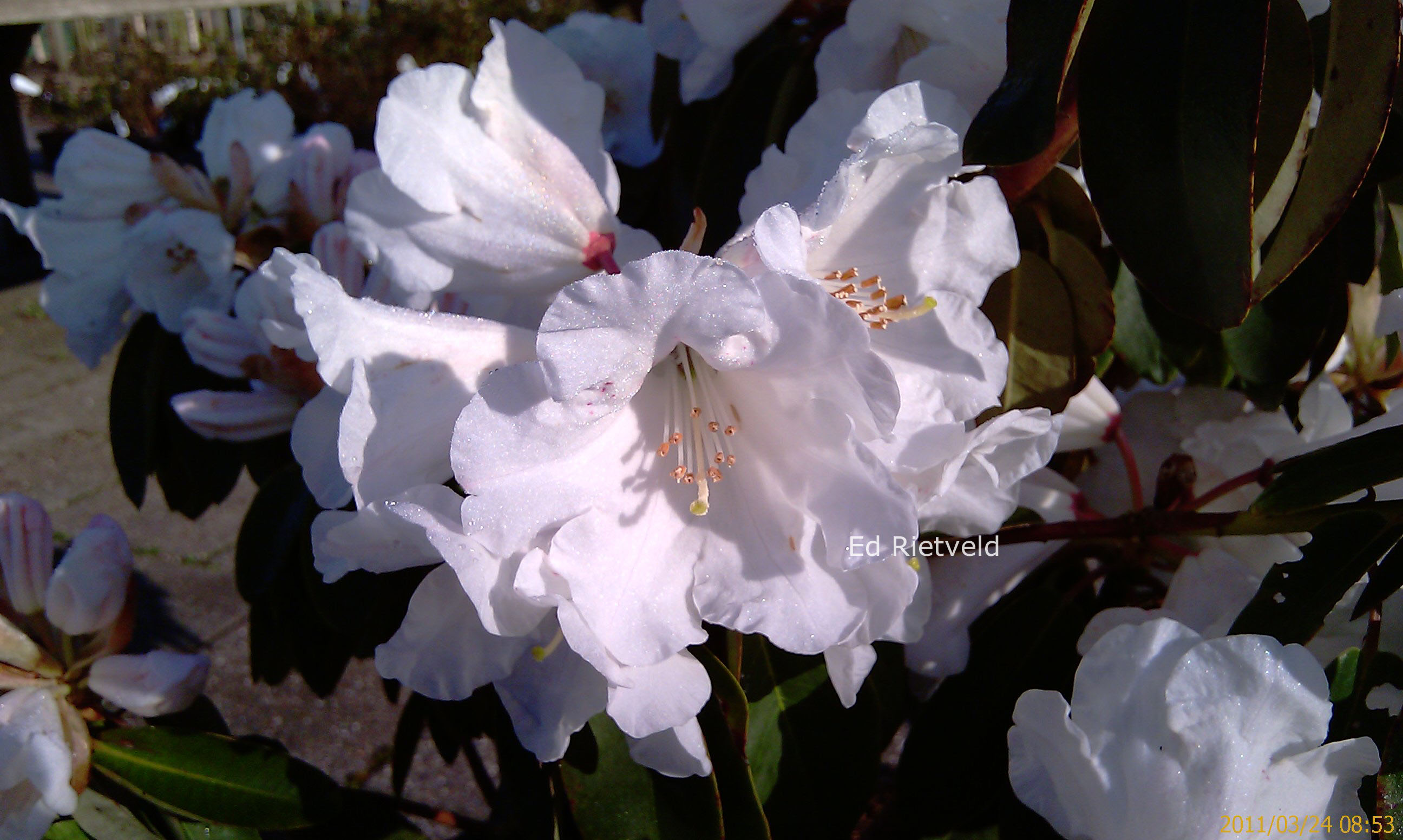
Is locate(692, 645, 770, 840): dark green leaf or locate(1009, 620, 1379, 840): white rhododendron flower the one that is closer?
locate(1009, 620, 1379, 840): white rhododendron flower

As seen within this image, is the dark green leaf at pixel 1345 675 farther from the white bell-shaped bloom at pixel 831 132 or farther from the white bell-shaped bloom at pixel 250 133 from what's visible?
the white bell-shaped bloom at pixel 250 133

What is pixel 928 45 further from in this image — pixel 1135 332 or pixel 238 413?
pixel 238 413

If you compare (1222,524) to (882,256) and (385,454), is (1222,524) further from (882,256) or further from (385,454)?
(385,454)

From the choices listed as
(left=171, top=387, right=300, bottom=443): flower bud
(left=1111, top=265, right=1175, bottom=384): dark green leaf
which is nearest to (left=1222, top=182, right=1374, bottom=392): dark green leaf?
(left=1111, top=265, right=1175, bottom=384): dark green leaf

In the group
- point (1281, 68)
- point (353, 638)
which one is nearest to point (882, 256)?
point (1281, 68)

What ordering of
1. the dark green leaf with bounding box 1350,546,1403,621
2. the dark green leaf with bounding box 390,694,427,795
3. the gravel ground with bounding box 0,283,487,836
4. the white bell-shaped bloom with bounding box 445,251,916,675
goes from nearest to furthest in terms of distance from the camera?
the white bell-shaped bloom with bounding box 445,251,916,675
the dark green leaf with bounding box 1350,546,1403,621
the dark green leaf with bounding box 390,694,427,795
the gravel ground with bounding box 0,283,487,836

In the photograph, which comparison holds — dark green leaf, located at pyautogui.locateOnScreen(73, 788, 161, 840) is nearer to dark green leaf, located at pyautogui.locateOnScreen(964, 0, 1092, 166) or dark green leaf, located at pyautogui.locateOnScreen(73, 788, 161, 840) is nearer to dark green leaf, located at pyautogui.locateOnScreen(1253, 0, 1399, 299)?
dark green leaf, located at pyautogui.locateOnScreen(964, 0, 1092, 166)

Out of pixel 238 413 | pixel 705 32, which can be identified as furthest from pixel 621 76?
pixel 238 413
